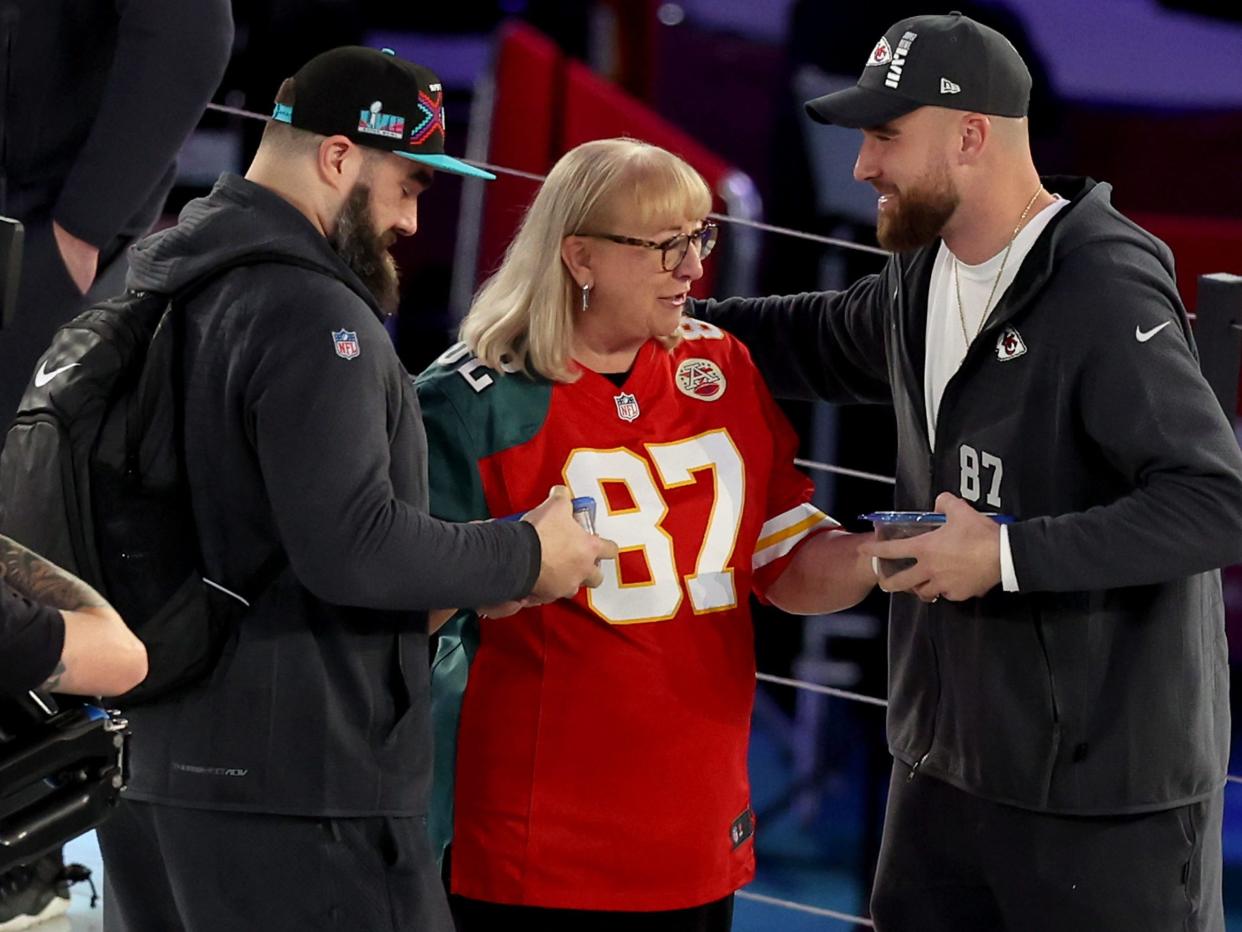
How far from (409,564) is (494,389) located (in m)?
0.38

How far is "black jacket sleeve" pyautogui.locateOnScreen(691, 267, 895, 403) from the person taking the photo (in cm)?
260

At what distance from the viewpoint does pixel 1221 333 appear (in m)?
2.50

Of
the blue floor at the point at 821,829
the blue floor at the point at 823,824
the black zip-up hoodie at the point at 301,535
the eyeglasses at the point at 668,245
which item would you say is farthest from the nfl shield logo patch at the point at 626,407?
the blue floor at the point at 821,829

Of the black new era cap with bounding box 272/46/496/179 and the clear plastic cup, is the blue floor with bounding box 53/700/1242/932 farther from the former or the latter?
the black new era cap with bounding box 272/46/496/179

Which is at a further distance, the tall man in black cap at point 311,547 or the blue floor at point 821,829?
the blue floor at point 821,829

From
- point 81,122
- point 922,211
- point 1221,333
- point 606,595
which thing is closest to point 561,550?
point 606,595

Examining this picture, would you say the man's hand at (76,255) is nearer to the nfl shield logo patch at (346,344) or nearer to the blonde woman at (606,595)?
the blonde woman at (606,595)

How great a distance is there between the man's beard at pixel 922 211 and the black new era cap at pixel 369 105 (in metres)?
0.58

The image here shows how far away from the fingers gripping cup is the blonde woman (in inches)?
4.4

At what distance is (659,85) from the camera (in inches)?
271

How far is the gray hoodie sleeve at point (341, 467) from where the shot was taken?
191cm

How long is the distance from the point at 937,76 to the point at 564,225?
19.1 inches

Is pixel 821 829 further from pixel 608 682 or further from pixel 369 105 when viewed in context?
pixel 369 105

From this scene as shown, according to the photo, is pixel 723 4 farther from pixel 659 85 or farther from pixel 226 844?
pixel 226 844
